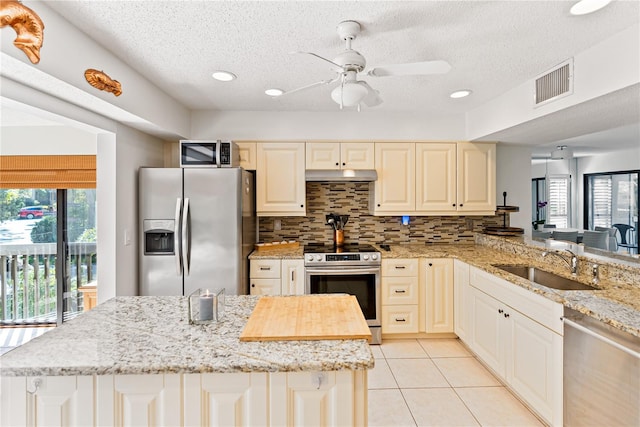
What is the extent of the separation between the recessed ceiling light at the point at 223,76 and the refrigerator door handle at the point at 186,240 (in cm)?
106

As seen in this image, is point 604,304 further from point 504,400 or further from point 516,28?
point 516,28

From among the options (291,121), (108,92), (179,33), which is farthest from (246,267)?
(179,33)

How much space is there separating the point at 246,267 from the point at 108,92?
5.97 feet

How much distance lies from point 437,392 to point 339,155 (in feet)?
7.66

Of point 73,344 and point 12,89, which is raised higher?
point 12,89

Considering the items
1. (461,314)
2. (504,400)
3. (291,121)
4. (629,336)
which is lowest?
(504,400)

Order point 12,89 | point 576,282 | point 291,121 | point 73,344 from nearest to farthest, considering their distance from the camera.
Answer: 1. point 73,344
2. point 12,89
3. point 576,282
4. point 291,121

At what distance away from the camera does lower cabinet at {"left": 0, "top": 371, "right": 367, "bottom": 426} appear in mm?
1248

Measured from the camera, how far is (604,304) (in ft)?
5.94

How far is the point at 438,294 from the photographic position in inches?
137

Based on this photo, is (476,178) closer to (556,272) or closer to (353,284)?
(556,272)

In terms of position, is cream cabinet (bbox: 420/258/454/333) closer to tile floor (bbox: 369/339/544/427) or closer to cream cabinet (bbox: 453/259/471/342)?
cream cabinet (bbox: 453/259/471/342)

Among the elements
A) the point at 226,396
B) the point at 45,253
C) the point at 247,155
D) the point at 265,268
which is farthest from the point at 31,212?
the point at 226,396

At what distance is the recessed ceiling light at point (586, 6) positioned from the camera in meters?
1.63
